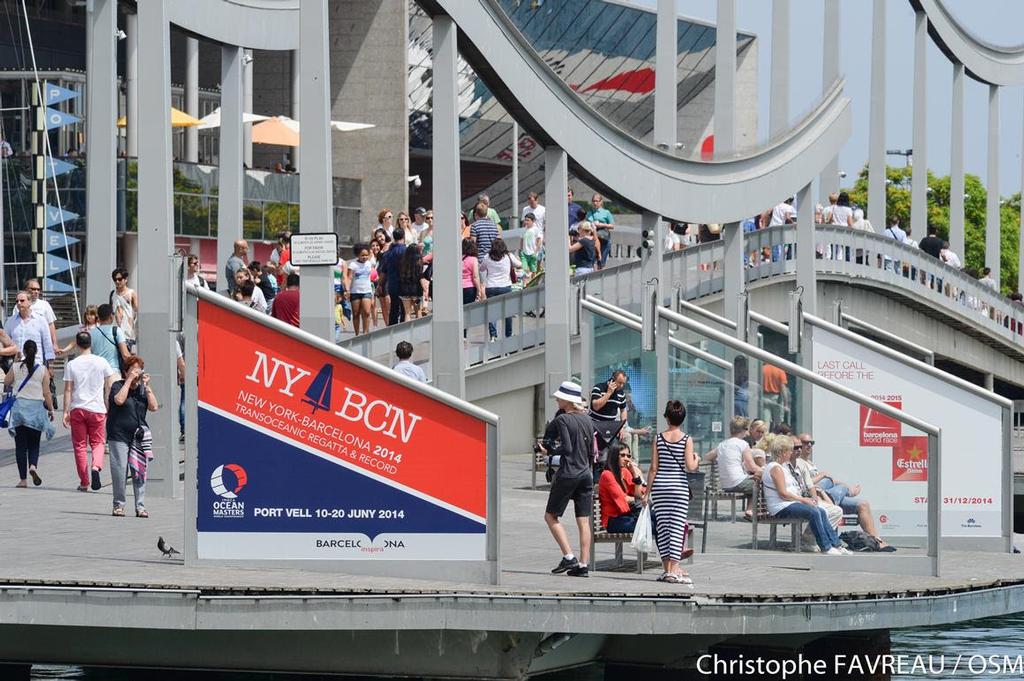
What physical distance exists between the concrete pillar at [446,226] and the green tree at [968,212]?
8273cm

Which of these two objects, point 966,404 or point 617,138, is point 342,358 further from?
point 617,138

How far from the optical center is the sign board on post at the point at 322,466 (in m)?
14.9

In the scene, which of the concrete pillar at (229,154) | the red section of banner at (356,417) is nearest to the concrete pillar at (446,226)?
the concrete pillar at (229,154)

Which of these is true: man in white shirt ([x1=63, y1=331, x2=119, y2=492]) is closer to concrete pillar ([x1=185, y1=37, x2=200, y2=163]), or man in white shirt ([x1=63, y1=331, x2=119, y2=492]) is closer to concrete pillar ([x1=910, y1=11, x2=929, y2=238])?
concrete pillar ([x1=185, y1=37, x2=200, y2=163])

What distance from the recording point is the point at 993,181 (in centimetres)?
5734

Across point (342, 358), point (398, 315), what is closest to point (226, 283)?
point (398, 315)

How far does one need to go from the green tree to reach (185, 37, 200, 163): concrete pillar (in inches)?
2454

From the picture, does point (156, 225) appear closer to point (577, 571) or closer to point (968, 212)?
point (577, 571)

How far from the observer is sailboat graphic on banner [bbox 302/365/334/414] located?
14898 millimetres

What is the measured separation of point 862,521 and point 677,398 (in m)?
3.13

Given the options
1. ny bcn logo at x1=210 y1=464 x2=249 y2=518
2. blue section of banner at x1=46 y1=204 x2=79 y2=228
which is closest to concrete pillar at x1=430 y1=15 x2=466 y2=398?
ny bcn logo at x1=210 y1=464 x2=249 y2=518

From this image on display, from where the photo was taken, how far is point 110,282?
22656 mm

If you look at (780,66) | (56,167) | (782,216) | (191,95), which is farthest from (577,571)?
(191,95)

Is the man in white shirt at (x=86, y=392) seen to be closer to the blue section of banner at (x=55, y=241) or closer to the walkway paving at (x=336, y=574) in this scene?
the walkway paving at (x=336, y=574)
